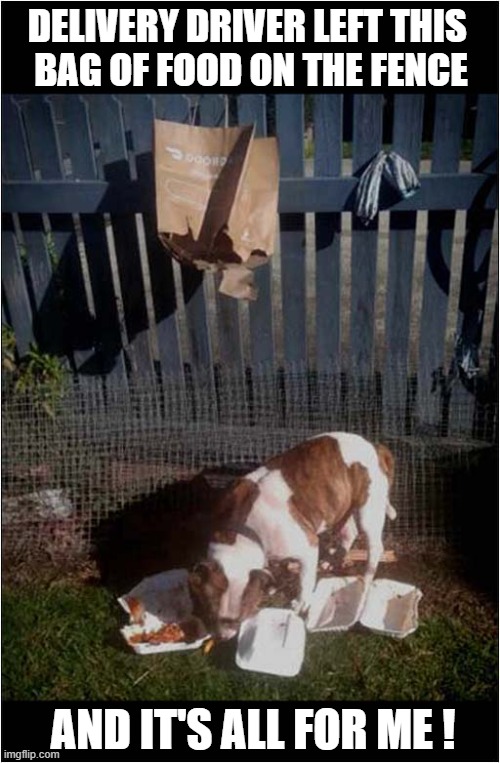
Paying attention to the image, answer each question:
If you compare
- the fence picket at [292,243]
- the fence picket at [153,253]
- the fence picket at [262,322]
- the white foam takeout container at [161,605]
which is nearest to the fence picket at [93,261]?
the fence picket at [153,253]

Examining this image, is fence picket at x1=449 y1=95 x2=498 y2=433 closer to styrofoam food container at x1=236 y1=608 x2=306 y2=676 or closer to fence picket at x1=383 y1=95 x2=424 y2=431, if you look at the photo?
fence picket at x1=383 y1=95 x2=424 y2=431

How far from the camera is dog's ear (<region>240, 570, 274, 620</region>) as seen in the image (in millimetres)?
2588

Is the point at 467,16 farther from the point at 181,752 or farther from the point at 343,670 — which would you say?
the point at 181,752

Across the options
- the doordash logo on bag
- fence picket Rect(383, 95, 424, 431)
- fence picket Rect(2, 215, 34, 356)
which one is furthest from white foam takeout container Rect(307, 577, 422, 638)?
fence picket Rect(2, 215, 34, 356)

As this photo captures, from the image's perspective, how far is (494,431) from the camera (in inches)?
126

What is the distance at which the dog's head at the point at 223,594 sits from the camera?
256 cm

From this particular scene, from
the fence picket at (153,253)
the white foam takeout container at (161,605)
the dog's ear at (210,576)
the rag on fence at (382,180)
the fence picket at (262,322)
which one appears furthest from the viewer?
the fence picket at (262,322)

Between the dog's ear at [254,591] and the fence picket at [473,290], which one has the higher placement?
the fence picket at [473,290]

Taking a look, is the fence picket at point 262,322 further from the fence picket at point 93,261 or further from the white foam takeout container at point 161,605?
the white foam takeout container at point 161,605

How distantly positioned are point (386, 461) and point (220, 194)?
4.00 ft

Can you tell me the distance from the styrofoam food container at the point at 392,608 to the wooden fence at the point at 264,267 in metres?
0.81

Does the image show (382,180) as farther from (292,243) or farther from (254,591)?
(254,591)

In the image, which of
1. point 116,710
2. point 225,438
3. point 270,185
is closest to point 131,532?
point 225,438

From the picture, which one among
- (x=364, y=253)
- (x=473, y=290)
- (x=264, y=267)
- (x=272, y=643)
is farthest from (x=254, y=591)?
(x=473, y=290)
